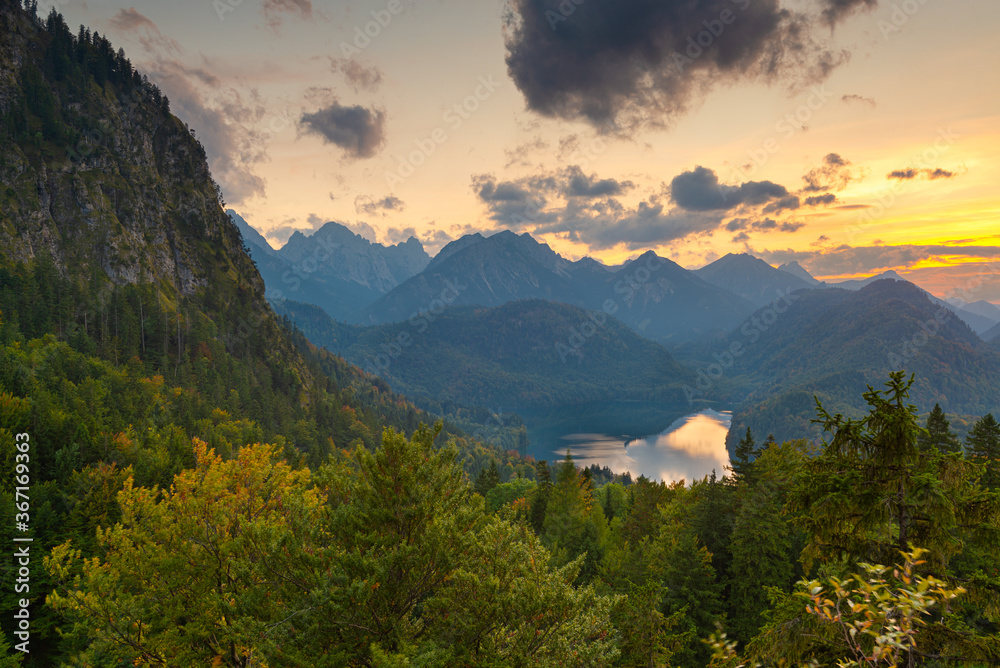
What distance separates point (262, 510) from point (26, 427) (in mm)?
35315

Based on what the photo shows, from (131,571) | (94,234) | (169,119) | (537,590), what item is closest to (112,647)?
(131,571)

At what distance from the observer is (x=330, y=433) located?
12550 cm

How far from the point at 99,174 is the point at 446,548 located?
6011 inches

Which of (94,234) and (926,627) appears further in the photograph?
(94,234)

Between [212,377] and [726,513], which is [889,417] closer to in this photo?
[726,513]

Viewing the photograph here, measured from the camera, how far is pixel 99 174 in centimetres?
11631

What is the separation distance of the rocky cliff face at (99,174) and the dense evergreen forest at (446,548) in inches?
1013

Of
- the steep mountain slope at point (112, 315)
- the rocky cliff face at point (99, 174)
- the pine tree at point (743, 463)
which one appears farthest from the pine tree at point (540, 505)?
the rocky cliff face at point (99, 174)

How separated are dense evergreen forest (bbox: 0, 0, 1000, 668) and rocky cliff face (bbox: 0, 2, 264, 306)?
25726mm

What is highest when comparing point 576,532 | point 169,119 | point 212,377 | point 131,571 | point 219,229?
point 169,119

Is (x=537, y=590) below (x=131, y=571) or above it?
above

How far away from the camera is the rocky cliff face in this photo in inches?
3927

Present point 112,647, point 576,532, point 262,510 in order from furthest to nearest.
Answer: point 576,532
point 262,510
point 112,647

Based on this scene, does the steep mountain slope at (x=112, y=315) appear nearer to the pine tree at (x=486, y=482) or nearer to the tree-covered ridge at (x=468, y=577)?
the tree-covered ridge at (x=468, y=577)
